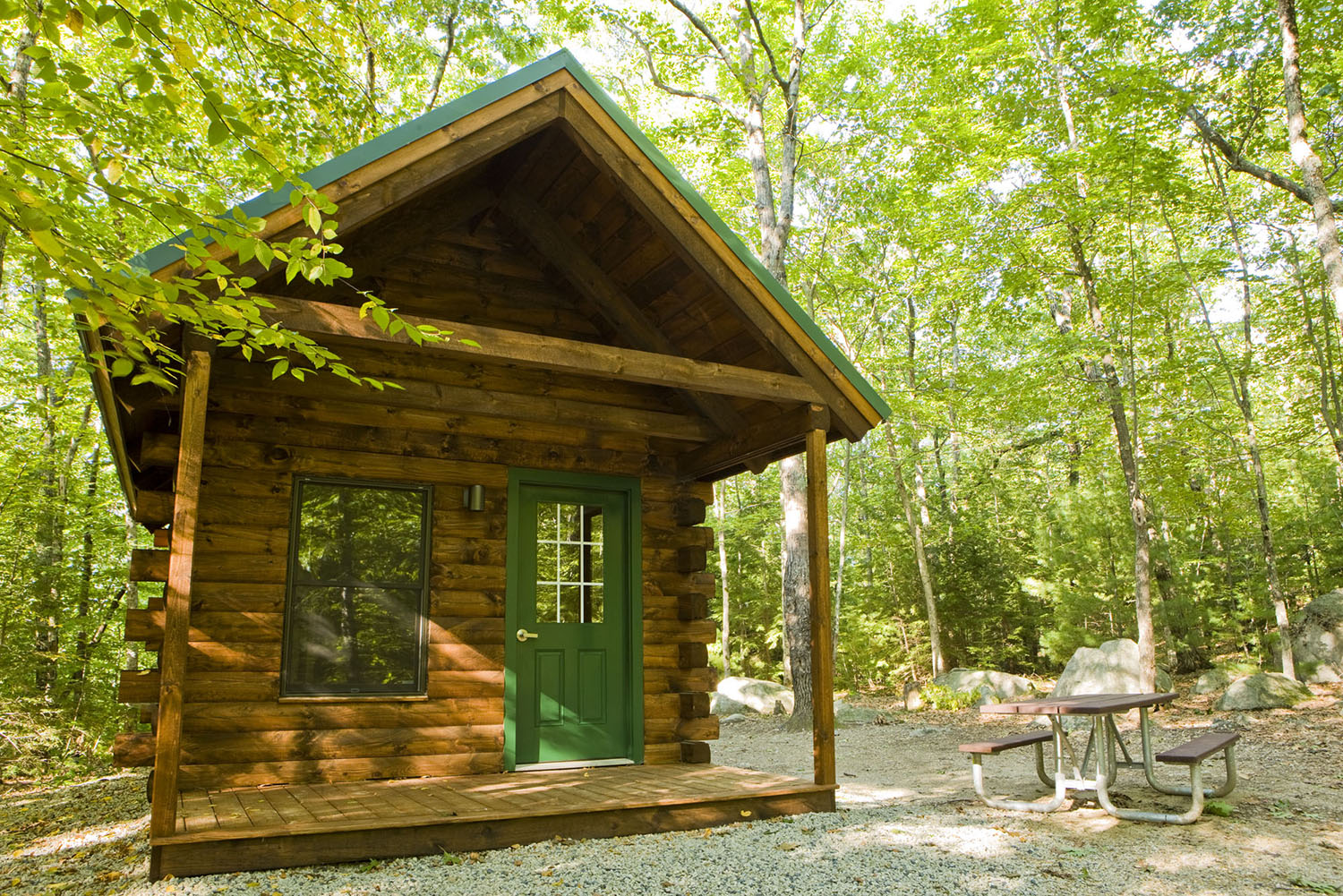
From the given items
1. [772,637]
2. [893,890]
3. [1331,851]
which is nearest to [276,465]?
[893,890]

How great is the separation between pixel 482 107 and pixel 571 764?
4.53 metres

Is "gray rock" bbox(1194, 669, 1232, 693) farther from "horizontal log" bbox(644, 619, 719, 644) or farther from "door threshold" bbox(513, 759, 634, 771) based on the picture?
"door threshold" bbox(513, 759, 634, 771)

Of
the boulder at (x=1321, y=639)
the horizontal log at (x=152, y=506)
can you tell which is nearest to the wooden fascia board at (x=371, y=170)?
the horizontal log at (x=152, y=506)

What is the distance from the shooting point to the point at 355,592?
5.81 m

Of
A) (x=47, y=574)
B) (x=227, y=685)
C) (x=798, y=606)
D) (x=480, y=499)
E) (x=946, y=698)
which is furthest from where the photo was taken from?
(x=946, y=698)

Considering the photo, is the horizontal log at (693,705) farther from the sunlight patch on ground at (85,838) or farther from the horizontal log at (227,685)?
the sunlight patch on ground at (85,838)

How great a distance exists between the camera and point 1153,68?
1095 centimetres

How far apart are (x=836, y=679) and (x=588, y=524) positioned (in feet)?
33.9

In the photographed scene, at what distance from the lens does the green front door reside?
6.27 metres

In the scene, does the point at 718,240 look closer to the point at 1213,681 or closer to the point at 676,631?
the point at 676,631

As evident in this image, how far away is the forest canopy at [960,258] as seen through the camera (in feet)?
32.0

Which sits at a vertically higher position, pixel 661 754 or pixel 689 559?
pixel 689 559

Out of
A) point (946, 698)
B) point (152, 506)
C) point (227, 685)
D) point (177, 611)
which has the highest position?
point (152, 506)

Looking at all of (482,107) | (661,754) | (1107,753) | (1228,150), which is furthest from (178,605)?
(1228,150)
